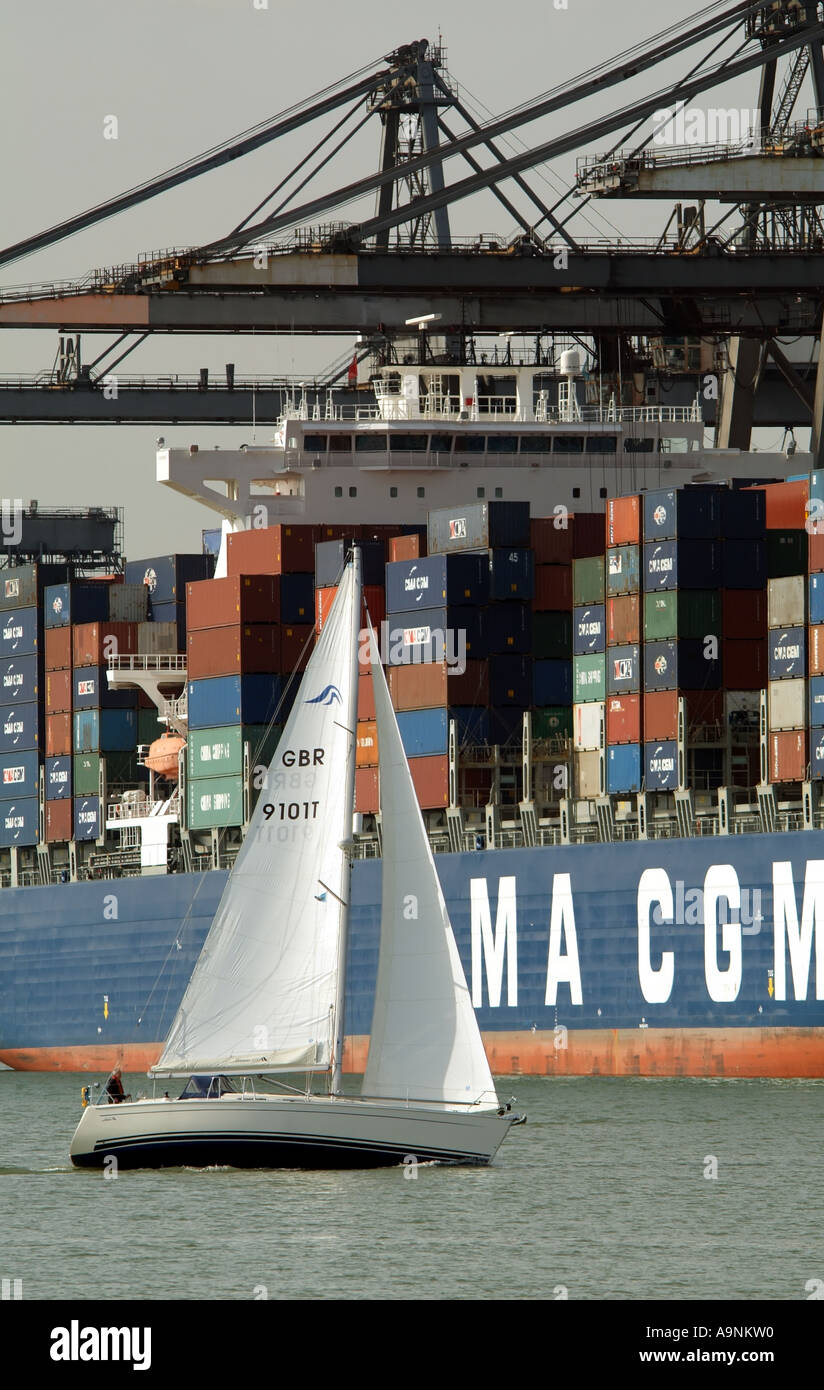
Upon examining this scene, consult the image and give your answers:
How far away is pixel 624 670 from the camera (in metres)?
47.8

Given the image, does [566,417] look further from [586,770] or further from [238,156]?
[586,770]

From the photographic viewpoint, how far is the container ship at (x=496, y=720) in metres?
45.8

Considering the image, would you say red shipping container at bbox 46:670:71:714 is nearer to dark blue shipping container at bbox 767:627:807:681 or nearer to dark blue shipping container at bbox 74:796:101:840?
dark blue shipping container at bbox 74:796:101:840

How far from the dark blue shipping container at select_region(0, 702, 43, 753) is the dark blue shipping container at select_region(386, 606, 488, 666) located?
15.3m

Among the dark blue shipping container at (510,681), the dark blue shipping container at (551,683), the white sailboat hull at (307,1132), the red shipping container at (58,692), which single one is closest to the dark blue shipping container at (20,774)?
the red shipping container at (58,692)

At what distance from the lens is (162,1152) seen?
1216 inches

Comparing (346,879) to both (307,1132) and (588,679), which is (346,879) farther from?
(588,679)

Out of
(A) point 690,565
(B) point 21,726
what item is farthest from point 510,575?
(B) point 21,726

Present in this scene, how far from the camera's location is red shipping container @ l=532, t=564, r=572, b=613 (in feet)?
169

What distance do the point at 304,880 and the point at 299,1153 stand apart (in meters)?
3.19

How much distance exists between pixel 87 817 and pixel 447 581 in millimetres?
15644

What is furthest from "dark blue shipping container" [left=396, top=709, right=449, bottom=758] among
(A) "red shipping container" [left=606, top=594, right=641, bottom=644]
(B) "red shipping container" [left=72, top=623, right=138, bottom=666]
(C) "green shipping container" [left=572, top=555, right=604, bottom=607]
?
(B) "red shipping container" [left=72, top=623, right=138, bottom=666]

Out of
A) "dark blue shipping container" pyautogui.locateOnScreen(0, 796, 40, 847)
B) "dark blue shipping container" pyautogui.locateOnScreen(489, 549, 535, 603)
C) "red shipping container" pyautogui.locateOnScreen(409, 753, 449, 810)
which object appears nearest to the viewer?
"dark blue shipping container" pyautogui.locateOnScreen(489, 549, 535, 603)
